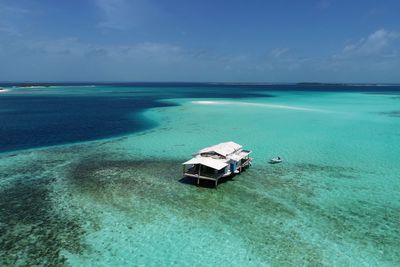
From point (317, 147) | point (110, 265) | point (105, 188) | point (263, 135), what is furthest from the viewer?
point (263, 135)

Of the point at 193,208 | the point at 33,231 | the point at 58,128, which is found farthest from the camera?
the point at 58,128

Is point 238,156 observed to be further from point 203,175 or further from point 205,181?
point 203,175

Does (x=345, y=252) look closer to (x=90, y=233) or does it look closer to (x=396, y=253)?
(x=396, y=253)

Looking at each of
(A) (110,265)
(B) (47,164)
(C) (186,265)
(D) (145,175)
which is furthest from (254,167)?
(B) (47,164)

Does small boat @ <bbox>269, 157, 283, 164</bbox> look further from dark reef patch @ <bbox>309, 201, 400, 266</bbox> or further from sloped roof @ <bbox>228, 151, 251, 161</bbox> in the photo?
dark reef patch @ <bbox>309, 201, 400, 266</bbox>

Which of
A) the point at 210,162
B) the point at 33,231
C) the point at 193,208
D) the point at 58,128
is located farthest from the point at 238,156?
the point at 58,128

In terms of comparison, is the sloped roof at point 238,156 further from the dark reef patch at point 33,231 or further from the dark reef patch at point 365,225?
the dark reef patch at point 33,231

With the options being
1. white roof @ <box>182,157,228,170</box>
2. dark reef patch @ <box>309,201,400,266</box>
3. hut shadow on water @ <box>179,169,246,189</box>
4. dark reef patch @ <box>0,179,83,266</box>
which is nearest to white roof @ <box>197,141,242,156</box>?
white roof @ <box>182,157,228,170</box>
